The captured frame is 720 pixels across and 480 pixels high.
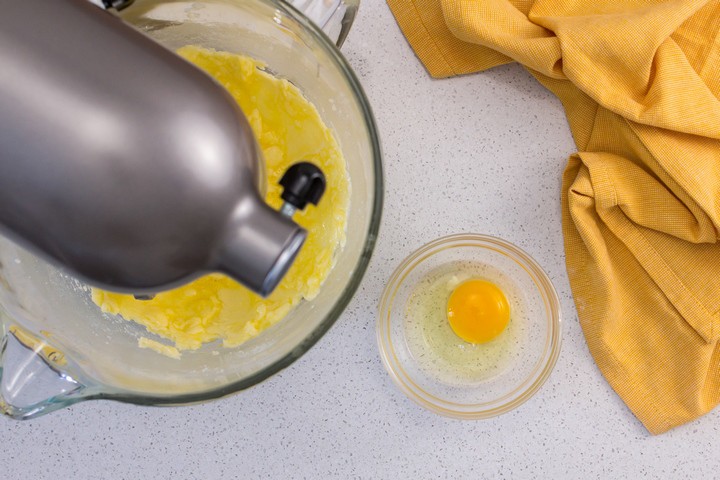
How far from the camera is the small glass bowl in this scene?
36.4 inches

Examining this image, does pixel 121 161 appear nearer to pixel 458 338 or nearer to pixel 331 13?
pixel 331 13

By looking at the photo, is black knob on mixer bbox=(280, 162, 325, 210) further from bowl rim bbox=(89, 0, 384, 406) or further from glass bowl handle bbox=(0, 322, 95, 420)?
glass bowl handle bbox=(0, 322, 95, 420)

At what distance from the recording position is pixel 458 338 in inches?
37.9

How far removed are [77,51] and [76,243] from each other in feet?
0.49

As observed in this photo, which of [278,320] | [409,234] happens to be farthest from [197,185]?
[409,234]

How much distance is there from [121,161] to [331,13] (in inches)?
17.1

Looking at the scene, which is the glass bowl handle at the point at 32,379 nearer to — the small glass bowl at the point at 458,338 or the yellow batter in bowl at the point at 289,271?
the yellow batter in bowl at the point at 289,271

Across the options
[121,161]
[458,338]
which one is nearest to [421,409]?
[458,338]

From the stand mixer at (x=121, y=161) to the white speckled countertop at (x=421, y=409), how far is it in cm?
40

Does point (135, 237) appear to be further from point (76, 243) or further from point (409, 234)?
point (409, 234)

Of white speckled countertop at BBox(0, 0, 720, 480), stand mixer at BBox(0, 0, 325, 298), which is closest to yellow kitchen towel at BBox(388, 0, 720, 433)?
white speckled countertop at BBox(0, 0, 720, 480)

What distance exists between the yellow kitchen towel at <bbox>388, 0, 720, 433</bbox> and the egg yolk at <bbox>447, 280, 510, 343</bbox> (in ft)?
0.35

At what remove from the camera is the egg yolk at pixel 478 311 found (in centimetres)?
93

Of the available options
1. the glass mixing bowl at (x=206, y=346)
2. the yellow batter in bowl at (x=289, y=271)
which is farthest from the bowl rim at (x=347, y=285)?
the yellow batter in bowl at (x=289, y=271)
